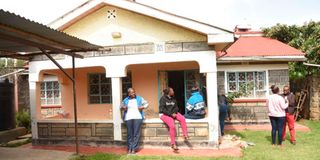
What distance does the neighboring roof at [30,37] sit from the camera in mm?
5742

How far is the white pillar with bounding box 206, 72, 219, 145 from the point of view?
29.7 feet

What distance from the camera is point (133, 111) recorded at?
901 centimetres

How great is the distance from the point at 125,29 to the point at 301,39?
1011 centimetres

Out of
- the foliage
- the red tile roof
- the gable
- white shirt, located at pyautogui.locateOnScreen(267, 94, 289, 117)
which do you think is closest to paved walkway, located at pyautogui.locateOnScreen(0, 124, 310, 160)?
white shirt, located at pyautogui.locateOnScreen(267, 94, 289, 117)

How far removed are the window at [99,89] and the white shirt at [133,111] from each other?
3.44 m

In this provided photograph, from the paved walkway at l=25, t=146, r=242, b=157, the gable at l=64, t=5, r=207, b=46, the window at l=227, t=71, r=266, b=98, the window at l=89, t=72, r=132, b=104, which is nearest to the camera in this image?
the paved walkway at l=25, t=146, r=242, b=157

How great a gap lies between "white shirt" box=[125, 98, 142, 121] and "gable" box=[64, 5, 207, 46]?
1819 mm

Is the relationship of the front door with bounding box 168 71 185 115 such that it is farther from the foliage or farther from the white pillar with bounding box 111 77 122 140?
the foliage

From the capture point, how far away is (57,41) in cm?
756

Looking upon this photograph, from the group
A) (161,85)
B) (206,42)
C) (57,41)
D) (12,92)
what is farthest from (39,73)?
(206,42)

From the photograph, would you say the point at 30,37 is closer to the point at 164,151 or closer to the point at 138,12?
the point at 138,12

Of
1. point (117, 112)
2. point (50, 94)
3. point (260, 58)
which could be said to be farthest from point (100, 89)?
point (260, 58)

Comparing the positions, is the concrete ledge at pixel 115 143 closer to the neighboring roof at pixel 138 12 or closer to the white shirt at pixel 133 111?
the white shirt at pixel 133 111

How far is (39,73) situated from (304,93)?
10.9 m
